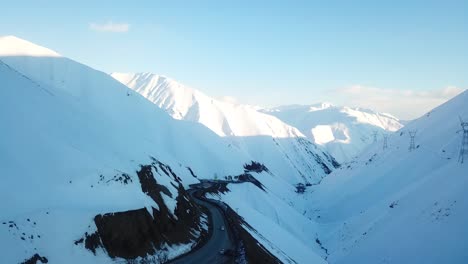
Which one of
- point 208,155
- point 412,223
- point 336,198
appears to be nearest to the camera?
point 412,223

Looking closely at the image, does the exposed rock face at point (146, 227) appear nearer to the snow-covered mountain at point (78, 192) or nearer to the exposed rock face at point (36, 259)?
the snow-covered mountain at point (78, 192)

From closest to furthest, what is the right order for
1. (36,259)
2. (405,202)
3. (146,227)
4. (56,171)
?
1. (36,259)
2. (56,171)
3. (146,227)
4. (405,202)

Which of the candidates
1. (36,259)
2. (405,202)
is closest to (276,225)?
(405,202)

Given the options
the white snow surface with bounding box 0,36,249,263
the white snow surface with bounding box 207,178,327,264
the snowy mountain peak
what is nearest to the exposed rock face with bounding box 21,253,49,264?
the white snow surface with bounding box 0,36,249,263

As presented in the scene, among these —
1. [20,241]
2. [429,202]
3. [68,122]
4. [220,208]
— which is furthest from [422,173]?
[20,241]

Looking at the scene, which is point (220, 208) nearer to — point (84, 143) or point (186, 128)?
point (84, 143)

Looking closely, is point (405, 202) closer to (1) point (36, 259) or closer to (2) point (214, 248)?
(2) point (214, 248)

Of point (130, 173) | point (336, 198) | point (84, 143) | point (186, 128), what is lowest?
point (336, 198)
